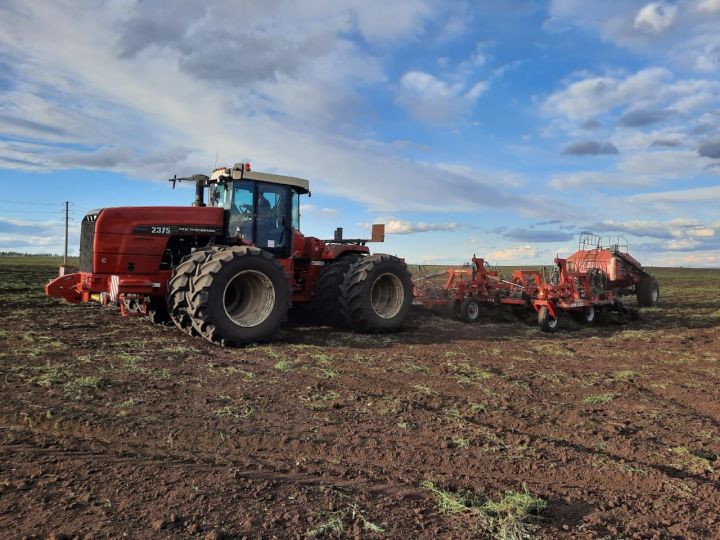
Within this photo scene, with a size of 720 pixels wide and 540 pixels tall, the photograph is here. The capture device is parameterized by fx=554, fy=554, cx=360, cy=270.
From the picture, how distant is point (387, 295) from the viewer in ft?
37.7

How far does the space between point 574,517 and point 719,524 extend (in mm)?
905

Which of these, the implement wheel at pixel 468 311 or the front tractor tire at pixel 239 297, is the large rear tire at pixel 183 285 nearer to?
the front tractor tire at pixel 239 297

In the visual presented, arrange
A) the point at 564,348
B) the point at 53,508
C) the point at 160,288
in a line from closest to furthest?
the point at 53,508 < the point at 160,288 < the point at 564,348

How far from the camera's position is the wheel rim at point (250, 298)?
904cm

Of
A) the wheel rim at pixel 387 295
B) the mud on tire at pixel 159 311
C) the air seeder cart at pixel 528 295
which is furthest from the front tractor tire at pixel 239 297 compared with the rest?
the air seeder cart at pixel 528 295

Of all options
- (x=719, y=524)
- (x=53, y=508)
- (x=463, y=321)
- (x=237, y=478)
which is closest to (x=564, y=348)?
(x=463, y=321)

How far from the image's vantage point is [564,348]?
32.9ft

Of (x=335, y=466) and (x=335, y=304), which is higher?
(x=335, y=304)

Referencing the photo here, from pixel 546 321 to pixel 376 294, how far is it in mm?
4276

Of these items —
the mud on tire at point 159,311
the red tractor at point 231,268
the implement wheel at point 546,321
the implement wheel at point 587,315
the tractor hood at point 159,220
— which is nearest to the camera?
the red tractor at point 231,268

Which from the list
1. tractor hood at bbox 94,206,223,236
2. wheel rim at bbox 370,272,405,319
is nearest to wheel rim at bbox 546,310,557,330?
wheel rim at bbox 370,272,405,319

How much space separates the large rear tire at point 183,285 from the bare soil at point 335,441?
1.34 ft

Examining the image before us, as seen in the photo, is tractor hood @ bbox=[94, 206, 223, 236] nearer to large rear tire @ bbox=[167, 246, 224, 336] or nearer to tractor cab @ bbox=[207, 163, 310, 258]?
tractor cab @ bbox=[207, 163, 310, 258]

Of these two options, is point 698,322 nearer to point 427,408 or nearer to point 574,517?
point 427,408
